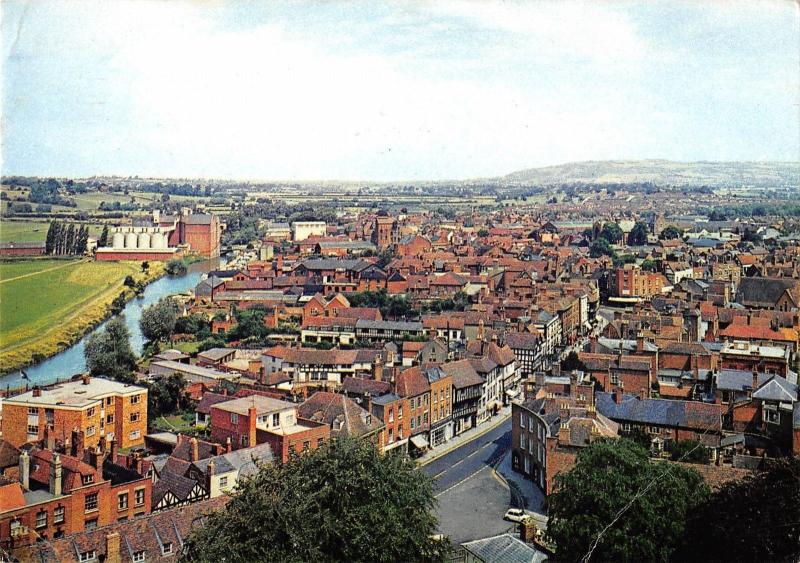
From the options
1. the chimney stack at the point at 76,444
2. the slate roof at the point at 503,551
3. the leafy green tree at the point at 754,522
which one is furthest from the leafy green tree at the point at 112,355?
the leafy green tree at the point at 754,522

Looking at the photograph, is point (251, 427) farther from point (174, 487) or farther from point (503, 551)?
point (503, 551)

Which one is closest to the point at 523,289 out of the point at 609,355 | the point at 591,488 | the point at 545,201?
the point at 609,355

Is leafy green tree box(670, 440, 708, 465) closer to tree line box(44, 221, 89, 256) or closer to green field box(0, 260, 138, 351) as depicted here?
green field box(0, 260, 138, 351)

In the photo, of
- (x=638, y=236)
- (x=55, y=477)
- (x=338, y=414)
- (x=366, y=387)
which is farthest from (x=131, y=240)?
(x=55, y=477)

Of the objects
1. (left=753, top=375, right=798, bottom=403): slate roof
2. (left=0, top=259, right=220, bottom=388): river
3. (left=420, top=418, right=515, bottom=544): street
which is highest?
(left=753, top=375, right=798, bottom=403): slate roof

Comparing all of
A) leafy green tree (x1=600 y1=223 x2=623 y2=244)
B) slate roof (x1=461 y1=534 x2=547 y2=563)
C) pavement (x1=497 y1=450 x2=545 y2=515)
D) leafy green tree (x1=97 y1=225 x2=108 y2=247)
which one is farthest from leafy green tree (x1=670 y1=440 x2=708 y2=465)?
leafy green tree (x1=600 y1=223 x2=623 y2=244)

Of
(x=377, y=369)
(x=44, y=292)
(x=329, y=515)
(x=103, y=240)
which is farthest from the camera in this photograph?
(x=103, y=240)
